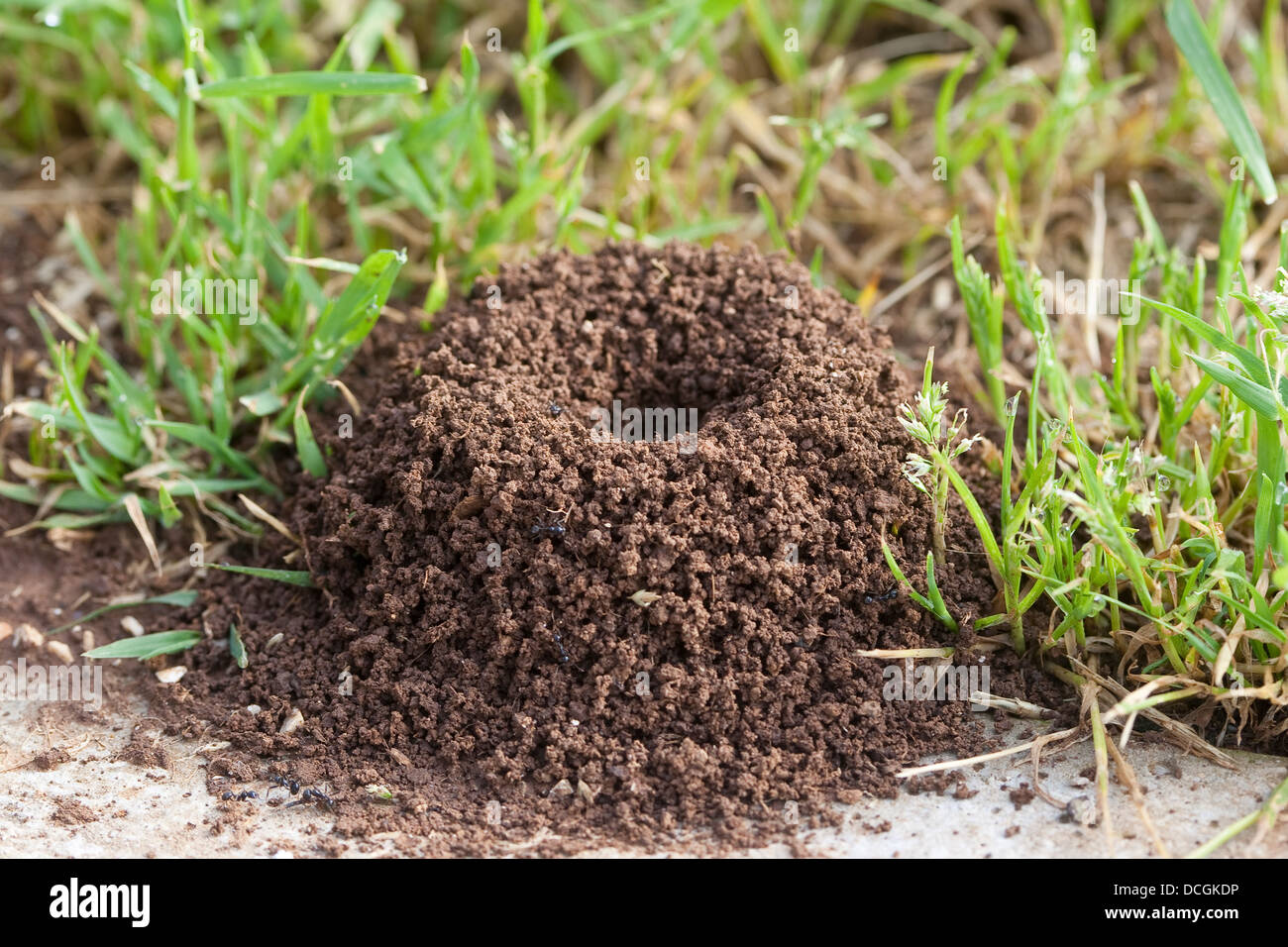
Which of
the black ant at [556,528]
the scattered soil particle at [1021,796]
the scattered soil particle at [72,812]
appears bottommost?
the scattered soil particle at [72,812]

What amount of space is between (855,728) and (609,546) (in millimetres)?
501

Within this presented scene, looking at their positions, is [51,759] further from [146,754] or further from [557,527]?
[557,527]

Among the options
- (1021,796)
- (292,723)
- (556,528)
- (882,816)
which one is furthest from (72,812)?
(1021,796)

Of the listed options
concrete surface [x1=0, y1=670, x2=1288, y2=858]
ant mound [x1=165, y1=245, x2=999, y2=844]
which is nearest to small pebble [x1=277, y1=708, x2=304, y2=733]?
ant mound [x1=165, y1=245, x2=999, y2=844]

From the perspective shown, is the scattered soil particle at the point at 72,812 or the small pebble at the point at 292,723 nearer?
the scattered soil particle at the point at 72,812

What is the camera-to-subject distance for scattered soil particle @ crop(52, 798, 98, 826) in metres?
2.06

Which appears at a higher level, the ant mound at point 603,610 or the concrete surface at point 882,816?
the ant mound at point 603,610

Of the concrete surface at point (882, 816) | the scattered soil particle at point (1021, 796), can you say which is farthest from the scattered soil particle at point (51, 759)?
the scattered soil particle at point (1021, 796)

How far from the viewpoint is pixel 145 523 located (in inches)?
101

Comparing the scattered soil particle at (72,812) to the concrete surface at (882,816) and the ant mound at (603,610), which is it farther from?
the ant mound at (603,610)

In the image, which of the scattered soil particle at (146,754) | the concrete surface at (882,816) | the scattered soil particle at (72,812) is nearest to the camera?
the concrete surface at (882,816)

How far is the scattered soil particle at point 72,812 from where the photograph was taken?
206 cm

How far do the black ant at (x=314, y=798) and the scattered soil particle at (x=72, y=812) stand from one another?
32 cm

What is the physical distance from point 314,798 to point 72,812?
390 millimetres
